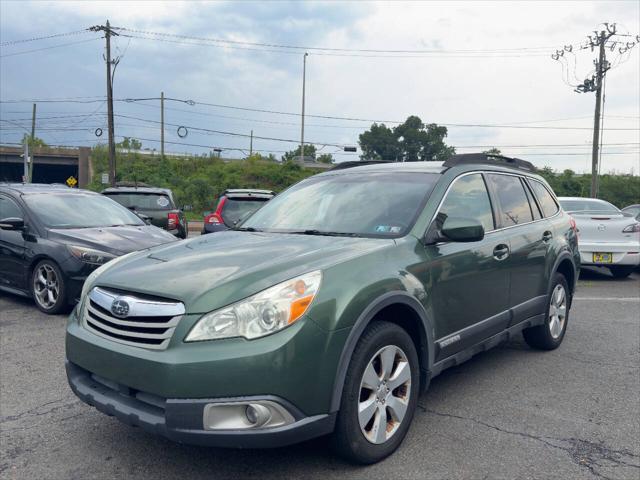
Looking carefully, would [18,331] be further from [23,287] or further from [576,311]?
[576,311]

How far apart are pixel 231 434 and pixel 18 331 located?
417 cm

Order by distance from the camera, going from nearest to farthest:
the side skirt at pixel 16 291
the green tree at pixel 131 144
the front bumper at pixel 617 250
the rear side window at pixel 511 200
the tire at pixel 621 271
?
1. the rear side window at pixel 511 200
2. the side skirt at pixel 16 291
3. the front bumper at pixel 617 250
4. the tire at pixel 621 271
5. the green tree at pixel 131 144

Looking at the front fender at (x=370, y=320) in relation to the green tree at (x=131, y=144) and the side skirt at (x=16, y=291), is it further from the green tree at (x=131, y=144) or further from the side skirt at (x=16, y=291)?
the green tree at (x=131, y=144)

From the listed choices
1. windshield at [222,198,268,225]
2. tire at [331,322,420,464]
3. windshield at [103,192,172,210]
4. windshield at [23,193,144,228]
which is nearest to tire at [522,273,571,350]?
tire at [331,322,420,464]

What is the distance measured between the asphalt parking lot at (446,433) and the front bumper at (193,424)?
414 mm

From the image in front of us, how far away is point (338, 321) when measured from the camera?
9.05ft

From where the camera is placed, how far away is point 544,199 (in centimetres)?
547

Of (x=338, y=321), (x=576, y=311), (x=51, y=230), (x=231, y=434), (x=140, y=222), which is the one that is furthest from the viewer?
(x=140, y=222)

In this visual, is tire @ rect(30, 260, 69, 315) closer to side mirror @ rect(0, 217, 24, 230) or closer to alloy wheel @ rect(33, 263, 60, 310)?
alloy wheel @ rect(33, 263, 60, 310)

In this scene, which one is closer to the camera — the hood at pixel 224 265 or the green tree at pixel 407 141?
the hood at pixel 224 265

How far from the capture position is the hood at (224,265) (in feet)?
8.95

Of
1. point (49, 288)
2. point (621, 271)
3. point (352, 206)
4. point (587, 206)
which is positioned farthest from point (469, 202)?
point (621, 271)

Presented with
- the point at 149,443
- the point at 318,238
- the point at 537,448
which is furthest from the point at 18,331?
the point at 537,448


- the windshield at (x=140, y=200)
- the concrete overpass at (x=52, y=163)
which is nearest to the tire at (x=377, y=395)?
the windshield at (x=140, y=200)
